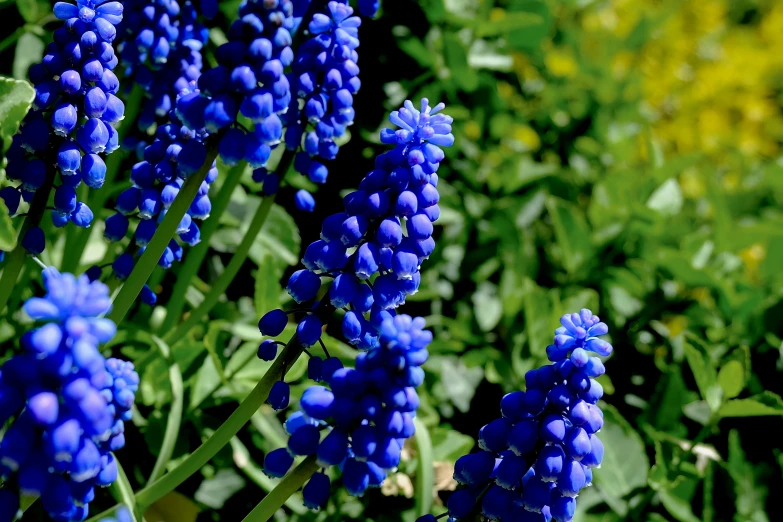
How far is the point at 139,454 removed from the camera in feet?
7.74

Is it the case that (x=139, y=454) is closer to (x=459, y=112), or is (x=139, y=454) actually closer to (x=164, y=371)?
(x=164, y=371)

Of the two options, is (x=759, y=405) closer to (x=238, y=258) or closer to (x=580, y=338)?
(x=580, y=338)

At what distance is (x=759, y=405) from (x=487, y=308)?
3.69 ft

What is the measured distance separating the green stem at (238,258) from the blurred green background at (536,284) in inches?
1.8

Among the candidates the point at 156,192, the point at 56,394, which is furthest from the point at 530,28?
the point at 56,394

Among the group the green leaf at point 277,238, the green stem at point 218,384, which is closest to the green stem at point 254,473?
the green stem at point 218,384

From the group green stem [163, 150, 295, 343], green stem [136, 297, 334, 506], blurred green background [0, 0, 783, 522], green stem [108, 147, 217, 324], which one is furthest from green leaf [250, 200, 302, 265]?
green stem [136, 297, 334, 506]

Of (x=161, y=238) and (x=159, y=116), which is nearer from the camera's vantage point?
(x=161, y=238)

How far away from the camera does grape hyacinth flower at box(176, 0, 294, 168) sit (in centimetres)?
144

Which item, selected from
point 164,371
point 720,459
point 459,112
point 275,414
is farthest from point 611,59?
point 164,371

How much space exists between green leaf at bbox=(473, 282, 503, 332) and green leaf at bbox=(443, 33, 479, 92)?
0.90 m

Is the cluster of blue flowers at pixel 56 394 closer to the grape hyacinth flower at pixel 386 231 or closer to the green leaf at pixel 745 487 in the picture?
the grape hyacinth flower at pixel 386 231

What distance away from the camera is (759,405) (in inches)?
89.9

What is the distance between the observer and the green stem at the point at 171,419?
2.00 m
